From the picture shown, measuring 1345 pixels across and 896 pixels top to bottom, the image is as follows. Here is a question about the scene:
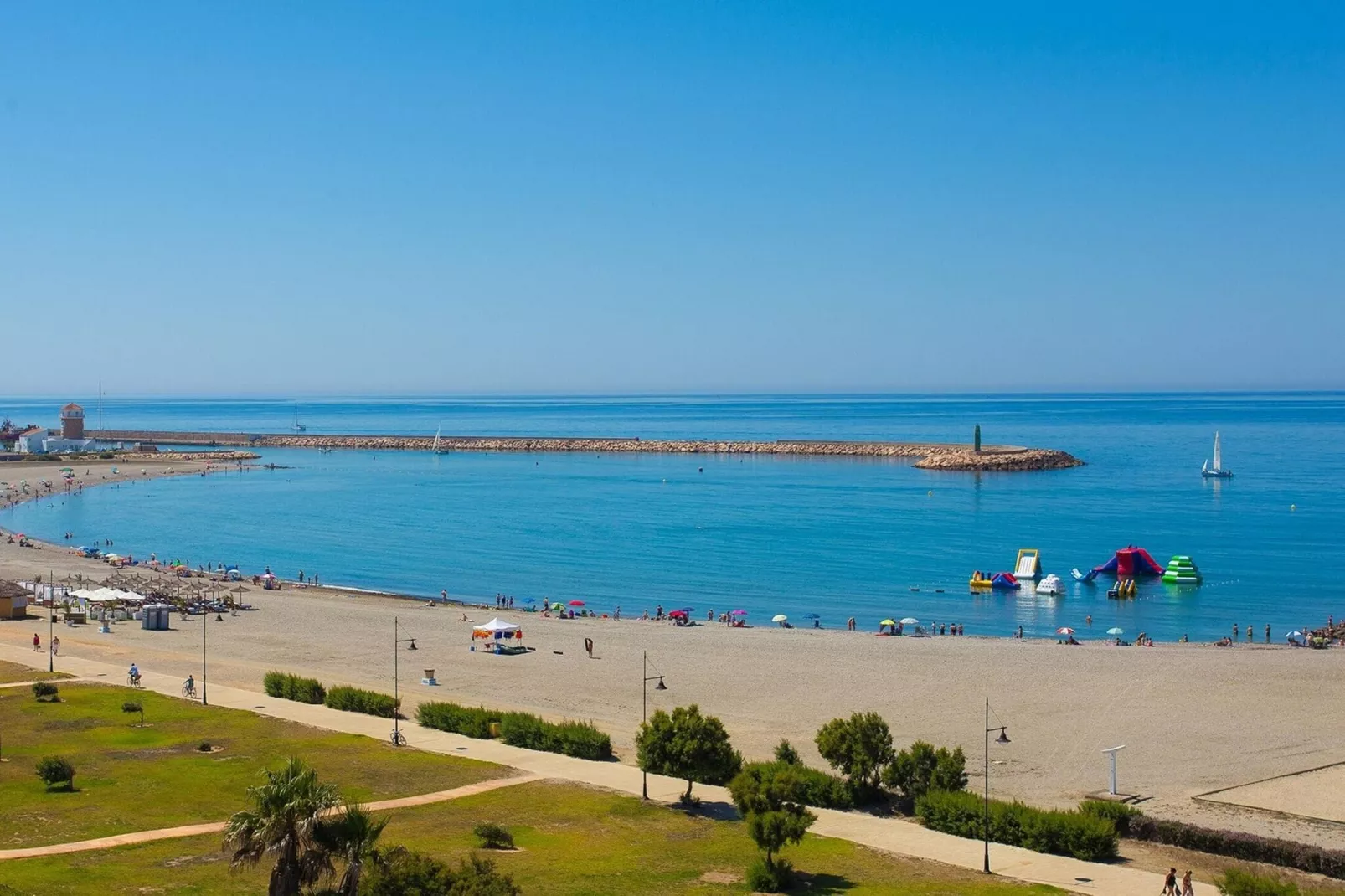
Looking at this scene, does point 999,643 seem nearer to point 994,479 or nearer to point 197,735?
point 197,735

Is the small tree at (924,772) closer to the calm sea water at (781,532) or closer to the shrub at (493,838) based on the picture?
the shrub at (493,838)

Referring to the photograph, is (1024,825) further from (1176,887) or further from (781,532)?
(781,532)

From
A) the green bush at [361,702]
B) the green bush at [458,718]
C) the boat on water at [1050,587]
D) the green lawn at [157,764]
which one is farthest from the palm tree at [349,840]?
the boat on water at [1050,587]

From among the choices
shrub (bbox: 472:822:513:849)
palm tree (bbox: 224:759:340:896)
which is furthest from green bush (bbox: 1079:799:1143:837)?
palm tree (bbox: 224:759:340:896)

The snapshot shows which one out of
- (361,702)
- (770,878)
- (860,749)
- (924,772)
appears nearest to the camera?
(770,878)

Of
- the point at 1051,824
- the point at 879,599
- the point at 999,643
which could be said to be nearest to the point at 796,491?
the point at 879,599

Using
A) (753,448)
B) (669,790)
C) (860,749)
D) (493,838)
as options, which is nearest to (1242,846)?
(860,749)

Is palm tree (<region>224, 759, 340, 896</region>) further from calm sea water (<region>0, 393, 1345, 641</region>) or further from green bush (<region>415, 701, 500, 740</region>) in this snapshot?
calm sea water (<region>0, 393, 1345, 641</region>)
